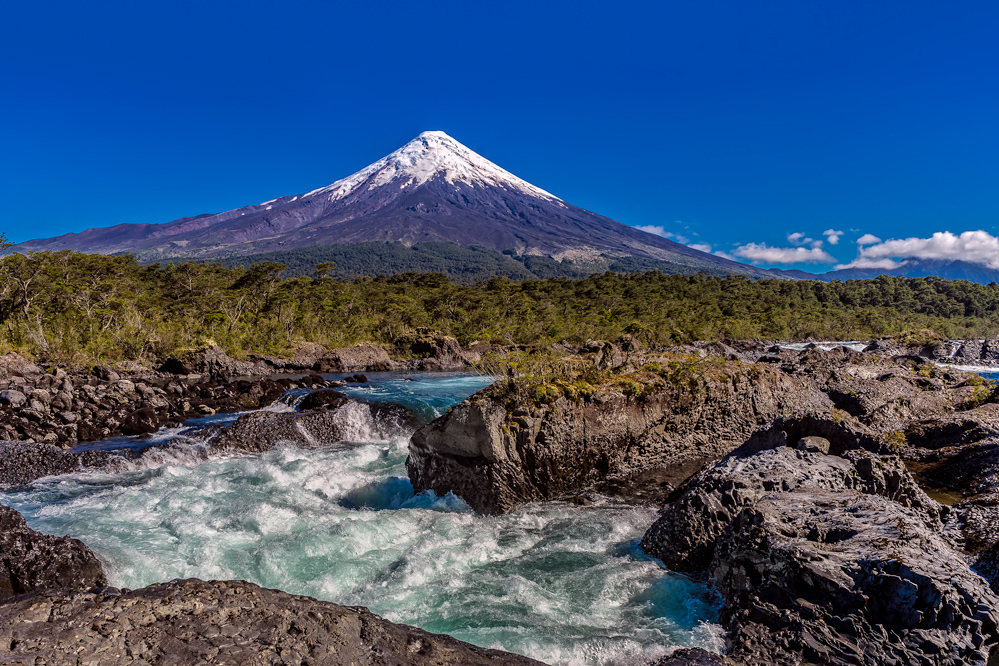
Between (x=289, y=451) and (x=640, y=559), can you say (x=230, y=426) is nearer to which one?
(x=289, y=451)

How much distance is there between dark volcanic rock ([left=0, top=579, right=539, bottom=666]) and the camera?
2.36 metres

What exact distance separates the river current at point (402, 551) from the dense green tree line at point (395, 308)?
395 cm

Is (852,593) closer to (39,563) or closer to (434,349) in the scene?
(39,563)

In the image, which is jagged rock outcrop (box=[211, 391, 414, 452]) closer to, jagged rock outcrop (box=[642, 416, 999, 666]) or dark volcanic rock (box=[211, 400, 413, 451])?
dark volcanic rock (box=[211, 400, 413, 451])

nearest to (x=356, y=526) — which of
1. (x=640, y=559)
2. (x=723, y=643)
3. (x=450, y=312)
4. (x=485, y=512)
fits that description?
(x=485, y=512)

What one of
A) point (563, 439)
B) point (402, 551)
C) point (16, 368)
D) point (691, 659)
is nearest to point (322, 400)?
point (563, 439)

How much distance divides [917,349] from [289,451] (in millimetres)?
47722

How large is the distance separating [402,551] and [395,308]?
37890mm

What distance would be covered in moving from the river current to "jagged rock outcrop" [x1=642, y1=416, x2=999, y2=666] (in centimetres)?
→ 39

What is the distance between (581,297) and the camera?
195 ft

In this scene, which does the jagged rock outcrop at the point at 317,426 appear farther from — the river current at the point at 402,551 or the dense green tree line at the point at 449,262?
the dense green tree line at the point at 449,262

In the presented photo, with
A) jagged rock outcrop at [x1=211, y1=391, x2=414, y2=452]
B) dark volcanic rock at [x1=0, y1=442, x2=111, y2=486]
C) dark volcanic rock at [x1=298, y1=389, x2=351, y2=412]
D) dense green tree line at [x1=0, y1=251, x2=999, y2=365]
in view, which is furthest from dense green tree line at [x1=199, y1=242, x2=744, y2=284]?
dark volcanic rock at [x1=0, y1=442, x2=111, y2=486]

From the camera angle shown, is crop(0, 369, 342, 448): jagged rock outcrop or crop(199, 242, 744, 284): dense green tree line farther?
crop(199, 242, 744, 284): dense green tree line

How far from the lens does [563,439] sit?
24.8ft
